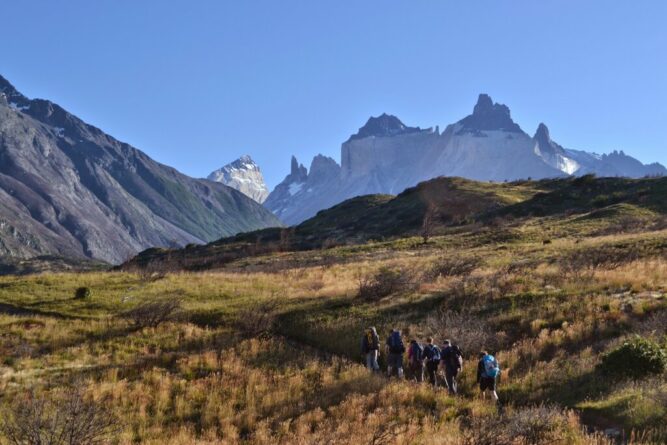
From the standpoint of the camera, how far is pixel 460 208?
8881 centimetres

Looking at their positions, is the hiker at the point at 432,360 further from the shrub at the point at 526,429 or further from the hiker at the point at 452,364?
the shrub at the point at 526,429

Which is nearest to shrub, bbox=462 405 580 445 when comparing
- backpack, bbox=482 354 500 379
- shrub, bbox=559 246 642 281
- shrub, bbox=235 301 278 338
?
backpack, bbox=482 354 500 379

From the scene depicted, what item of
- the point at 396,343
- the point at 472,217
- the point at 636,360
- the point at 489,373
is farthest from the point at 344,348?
the point at 472,217

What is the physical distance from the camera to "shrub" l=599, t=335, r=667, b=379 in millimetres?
14250

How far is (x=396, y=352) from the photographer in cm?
1781

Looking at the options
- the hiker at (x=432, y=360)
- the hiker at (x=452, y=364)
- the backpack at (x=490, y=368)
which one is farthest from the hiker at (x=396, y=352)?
the backpack at (x=490, y=368)

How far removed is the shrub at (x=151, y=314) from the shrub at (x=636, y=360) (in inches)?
708

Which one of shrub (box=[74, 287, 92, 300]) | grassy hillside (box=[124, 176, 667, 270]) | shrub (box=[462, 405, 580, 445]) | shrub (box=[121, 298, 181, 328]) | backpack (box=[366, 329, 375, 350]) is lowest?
shrub (box=[462, 405, 580, 445])

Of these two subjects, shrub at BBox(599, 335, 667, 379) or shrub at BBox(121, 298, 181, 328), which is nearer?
shrub at BBox(599, 335, 667, 379)

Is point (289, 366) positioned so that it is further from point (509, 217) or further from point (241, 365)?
point (509, 217)

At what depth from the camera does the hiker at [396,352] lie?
696 inches

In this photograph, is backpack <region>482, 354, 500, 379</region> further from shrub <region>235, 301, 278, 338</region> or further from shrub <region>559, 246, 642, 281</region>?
shrub <region>559, 246, 642, 281</region>

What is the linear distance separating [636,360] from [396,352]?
6.92m

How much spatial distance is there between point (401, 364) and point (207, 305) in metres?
13.2
